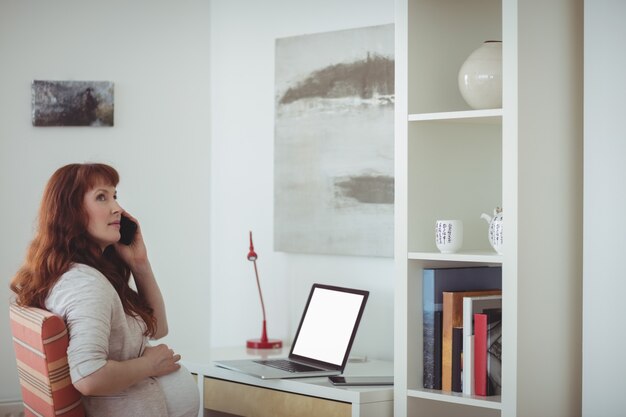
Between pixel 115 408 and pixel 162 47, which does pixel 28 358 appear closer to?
pixel 115 408

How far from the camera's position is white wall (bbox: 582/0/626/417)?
2496mm

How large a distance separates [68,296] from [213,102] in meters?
1.55

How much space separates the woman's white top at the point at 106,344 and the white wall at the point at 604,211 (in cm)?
117

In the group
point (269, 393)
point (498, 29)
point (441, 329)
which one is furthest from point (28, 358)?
point (498, 29)

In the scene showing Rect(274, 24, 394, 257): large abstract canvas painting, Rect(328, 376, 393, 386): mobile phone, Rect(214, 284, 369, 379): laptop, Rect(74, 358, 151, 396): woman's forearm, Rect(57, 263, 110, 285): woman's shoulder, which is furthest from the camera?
Rect(274, 24, 394, 257): large abstract canvas painting

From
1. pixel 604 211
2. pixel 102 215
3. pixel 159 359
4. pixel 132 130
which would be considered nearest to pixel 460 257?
pixel 604 211

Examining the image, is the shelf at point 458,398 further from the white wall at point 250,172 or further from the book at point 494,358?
the white wall at point 250,172

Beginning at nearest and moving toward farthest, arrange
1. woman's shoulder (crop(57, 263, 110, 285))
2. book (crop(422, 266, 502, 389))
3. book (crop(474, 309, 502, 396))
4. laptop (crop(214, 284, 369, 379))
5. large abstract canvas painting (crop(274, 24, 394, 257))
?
woman's shoulder (crop(57, 263, 110, 285)), book (crop(474, 309, 502, 396)), book (crop(422, 266, 502, 389)), laptop (crop(214, 284, 369, 379)), large abstract canvas painting (crop(274, 24, 394, 257))

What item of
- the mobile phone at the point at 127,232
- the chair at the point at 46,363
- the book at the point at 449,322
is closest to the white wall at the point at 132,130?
the mobile phone at the point at 127,232

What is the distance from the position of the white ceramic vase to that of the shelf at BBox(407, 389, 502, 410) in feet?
2.70

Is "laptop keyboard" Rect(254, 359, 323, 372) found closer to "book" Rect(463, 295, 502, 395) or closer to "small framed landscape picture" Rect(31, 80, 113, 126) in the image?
"book" Rect(463, 295, 502, 395)

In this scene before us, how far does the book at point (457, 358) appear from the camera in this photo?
2.63 m

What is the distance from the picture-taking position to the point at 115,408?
253 cm

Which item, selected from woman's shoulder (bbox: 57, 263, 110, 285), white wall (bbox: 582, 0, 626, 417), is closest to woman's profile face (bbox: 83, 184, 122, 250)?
woman's shoulder (bbox: 57, 263, 110, 285)
